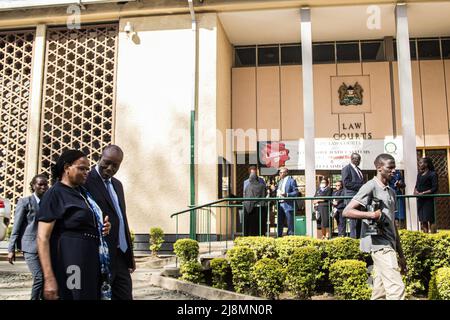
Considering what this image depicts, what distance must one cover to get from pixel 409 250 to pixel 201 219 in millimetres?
5534

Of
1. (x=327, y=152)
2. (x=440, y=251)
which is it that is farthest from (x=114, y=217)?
(x=327, y=152)

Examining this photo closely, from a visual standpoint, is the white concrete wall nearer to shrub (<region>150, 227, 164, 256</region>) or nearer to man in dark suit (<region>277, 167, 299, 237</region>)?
shrub (<region>150, 227, 164, 256</region>)

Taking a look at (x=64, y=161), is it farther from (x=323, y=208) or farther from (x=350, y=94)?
(x=350, y=94)

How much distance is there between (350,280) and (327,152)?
7.79m

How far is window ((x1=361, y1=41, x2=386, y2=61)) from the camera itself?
1399cm

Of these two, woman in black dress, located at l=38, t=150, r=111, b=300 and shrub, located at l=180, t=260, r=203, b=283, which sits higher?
woman in black dress, located at l=38, t=150, r=111, b=300

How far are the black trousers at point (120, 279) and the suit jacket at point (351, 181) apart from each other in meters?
5.30

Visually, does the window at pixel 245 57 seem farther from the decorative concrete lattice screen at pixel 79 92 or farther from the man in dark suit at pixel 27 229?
the man in dark suit at pixel 27 229

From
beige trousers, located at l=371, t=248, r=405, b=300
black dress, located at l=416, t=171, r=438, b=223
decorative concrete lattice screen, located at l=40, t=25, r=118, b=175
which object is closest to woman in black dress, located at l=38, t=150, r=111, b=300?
beige trousers, located at l=371, t=248, r=405, b=300

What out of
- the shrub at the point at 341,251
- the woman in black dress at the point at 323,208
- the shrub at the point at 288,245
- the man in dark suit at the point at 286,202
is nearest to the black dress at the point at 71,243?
the shrub at the point at 288,245

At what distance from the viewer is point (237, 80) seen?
14.3m

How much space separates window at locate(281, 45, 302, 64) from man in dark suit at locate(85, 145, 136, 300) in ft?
36.6

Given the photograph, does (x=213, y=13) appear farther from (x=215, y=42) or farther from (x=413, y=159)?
(x=413, y=159)
